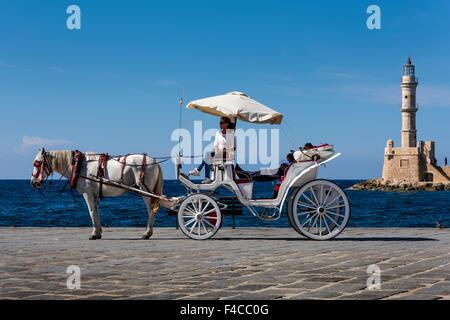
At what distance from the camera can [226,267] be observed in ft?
21.7

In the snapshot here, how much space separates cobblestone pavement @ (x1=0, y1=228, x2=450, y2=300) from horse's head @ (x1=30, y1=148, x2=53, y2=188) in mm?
1028

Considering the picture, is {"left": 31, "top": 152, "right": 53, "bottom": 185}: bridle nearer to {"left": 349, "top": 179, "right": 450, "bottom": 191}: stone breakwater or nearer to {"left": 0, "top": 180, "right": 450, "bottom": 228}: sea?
{"left": 0, "top": 180, "right": 450, "bottom": 228}: sea

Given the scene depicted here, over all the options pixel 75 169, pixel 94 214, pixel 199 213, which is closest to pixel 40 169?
Result: pixel 75 169

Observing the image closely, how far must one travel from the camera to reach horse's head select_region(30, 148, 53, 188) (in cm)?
1031

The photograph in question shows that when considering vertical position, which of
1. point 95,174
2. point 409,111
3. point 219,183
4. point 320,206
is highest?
point 409,111

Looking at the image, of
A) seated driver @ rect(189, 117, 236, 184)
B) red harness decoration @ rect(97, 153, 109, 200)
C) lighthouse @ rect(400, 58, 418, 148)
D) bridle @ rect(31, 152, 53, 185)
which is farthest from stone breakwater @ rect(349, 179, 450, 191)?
bridle @ rect(31, 152, 53, 185)

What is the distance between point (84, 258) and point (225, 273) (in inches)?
88.1

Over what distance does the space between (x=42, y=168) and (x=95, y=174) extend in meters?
0.92

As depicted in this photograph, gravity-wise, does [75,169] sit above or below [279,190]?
above

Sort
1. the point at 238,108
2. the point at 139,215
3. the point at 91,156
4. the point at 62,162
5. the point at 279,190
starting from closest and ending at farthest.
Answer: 1. the point at 238,108
2. the point at 279,190
3. the point at 62,162
4. the point at 91,156
5. the point at 139,215

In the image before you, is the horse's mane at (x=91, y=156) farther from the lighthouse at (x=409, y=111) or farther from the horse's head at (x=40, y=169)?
the lighthouse at (x=409, y=111)

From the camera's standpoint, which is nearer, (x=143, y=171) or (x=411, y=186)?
(x=143, y=171)

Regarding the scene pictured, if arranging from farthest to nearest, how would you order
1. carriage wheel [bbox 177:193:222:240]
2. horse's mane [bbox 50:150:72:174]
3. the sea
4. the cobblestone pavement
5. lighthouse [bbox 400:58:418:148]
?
1. lighthouse [bbox 400:58:418:148]
2. the sea
3. horse's mane [bbox 50:150:72:174]
4. carriage wheel [bbox 177:193:222:240]
5. the cobblestone pavement

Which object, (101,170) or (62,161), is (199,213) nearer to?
(101,170)
